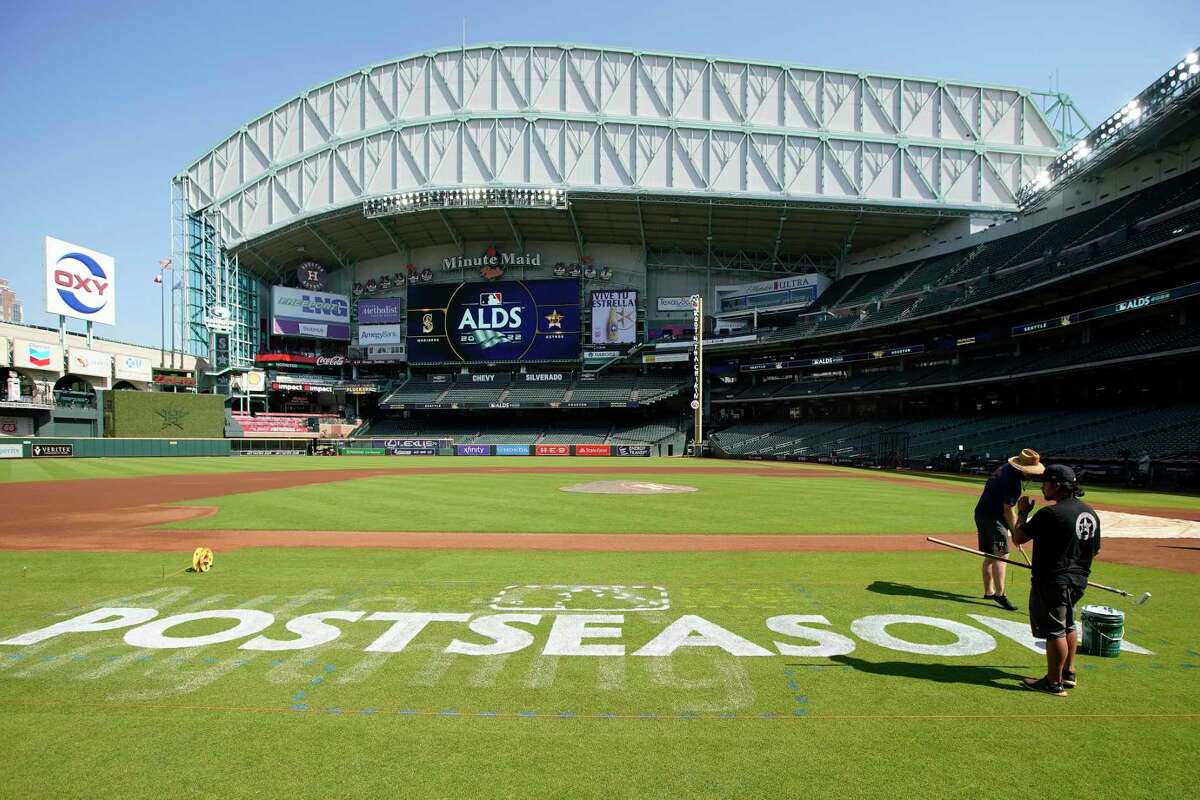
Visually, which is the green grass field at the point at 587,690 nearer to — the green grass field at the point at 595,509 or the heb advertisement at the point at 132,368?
the green grass field at the point at 595,509

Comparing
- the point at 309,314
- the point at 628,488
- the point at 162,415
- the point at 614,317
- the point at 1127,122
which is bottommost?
the point at 628,488

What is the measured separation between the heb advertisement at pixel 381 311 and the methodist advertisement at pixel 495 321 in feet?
7.79

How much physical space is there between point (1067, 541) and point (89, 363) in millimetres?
73669

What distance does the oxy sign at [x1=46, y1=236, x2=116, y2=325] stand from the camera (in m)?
49.0

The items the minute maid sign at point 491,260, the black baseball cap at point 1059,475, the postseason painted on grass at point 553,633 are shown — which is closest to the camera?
the black baseball cap at point 1059,475

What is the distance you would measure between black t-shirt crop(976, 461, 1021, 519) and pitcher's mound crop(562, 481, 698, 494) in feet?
44.5

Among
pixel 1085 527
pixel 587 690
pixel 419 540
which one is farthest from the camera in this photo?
pixel 419 540

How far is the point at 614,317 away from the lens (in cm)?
6056

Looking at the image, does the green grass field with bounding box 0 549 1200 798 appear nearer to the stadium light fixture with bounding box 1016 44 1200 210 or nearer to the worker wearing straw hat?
the worker wearing straw hat

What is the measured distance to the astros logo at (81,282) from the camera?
163 feet

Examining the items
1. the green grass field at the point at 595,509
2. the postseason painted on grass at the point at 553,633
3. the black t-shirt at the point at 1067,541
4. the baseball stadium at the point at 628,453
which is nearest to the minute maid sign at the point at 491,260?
the baseball stadium at the point at 628,453

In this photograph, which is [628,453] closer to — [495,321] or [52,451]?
[495,321]

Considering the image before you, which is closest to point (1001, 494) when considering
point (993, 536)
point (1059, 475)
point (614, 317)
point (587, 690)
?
point (993, 536)

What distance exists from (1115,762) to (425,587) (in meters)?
7.03
